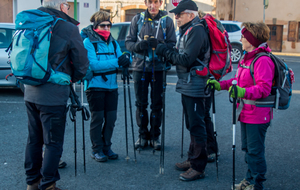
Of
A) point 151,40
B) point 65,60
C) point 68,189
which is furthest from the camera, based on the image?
point 151,40

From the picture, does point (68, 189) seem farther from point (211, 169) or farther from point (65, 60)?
point (211, 169)

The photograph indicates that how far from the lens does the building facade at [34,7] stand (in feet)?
51.5

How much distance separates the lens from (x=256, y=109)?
3.46 m

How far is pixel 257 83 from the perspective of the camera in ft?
11.0

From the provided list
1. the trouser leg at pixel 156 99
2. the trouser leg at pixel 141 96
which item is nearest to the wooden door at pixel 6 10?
the trouser leg at pixel 141 96

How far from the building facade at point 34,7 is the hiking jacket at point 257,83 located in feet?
43.5

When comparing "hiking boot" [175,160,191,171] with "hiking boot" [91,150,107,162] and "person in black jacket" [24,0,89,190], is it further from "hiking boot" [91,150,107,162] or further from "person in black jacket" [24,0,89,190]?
"person in black jacket" [24,0,89,190]

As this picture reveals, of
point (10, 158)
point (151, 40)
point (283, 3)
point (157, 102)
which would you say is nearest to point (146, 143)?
point (157, 102)

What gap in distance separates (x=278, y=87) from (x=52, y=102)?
2.14 m

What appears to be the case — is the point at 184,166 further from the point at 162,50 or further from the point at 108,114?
the point at 162,50

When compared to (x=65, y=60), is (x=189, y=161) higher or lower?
lower

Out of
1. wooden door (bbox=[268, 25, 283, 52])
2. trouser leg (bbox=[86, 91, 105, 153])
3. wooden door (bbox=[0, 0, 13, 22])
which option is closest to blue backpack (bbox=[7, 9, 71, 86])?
trouser leg (bbox=[86, 91, 105, 153])

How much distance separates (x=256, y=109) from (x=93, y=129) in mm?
2048

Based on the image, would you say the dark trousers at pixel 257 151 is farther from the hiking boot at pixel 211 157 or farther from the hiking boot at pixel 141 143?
the hiking boot at pixel 141 143
